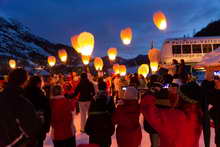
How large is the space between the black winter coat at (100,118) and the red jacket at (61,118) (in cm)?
43

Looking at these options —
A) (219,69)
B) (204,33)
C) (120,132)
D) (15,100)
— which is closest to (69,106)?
(120,132)

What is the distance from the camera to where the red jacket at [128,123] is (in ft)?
13.8

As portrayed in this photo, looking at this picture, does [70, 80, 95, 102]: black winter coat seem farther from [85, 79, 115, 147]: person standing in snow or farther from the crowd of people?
[85, 79, 115, 147]: person standing in snow

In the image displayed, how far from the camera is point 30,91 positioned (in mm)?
4434

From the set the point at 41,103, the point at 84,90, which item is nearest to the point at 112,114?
the point at 41,103

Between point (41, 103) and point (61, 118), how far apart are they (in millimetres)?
512

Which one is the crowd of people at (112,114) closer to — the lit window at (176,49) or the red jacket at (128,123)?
the red jacket at (128,123)

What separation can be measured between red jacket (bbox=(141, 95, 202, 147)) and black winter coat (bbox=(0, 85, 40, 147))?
1185mm

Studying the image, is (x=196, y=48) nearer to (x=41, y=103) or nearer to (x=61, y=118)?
(x=61, y=118)

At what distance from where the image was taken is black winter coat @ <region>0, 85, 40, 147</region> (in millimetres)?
2836

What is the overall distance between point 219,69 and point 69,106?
9.57 metres

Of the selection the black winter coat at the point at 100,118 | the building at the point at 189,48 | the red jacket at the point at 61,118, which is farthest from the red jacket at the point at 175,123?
the building at the point at 189,48

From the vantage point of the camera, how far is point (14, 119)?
2.84 m

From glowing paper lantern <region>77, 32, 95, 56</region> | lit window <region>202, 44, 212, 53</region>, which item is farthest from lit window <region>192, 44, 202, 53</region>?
glowing paper lantern <region>77, 32, 95, 56</region>
